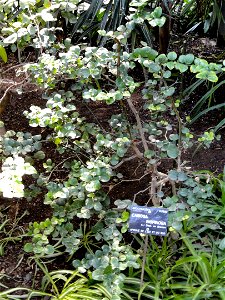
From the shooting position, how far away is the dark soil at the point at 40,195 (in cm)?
209

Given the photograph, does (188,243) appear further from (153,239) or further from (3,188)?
(3,188)

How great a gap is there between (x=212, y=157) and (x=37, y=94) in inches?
51.7

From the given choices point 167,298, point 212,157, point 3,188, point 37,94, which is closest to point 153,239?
point 167,298

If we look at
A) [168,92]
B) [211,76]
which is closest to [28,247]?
[168,92]

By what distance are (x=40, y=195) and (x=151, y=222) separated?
3.20ft

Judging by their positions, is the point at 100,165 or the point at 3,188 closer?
the point at 3,188

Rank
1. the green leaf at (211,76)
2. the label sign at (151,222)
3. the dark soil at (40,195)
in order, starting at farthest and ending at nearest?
the dark soil at (40,195) < the label sign at (151,222) < the green leaf at (211,76)

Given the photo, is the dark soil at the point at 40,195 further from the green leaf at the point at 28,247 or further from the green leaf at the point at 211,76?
the green leaf at the point at 211,76

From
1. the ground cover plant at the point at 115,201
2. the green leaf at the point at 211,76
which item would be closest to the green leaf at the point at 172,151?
the ground cover plant at the point at 115,201

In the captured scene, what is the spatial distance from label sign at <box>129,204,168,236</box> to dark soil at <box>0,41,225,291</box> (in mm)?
403

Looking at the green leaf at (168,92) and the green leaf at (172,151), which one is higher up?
the green leaf at (168,92)

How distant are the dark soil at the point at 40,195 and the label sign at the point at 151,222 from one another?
1.32 feet

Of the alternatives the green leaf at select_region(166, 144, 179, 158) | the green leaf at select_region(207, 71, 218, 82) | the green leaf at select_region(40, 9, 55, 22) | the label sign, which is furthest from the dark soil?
the green leaf at select_region(207, 71, 218, 82)

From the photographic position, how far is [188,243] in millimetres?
1916
